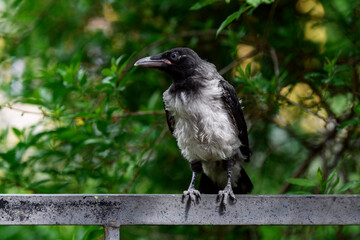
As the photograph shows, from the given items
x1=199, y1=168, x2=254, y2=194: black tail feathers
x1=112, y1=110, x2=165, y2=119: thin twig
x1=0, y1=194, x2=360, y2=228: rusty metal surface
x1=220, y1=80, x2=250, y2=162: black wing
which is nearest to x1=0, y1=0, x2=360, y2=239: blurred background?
x1=112, y1=110, x2=165, y2=119: thin twig

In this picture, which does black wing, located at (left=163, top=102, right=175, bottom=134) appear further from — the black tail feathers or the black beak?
the black tail feathers

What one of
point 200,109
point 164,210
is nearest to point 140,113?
A: point 200,109

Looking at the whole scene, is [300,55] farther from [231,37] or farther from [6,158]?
[6,158]

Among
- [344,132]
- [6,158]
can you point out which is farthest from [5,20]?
[344,132]

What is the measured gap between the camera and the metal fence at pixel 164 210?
1.64 meters

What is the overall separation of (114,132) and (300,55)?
158 centimetres

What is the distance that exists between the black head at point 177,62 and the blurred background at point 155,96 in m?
0.21

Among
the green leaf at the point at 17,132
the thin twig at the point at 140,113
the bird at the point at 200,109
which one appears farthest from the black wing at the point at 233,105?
the green leaf at the point at 17,132

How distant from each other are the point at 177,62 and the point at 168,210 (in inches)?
47.8

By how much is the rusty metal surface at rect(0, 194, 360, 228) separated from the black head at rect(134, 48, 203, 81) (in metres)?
1.12

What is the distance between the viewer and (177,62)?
8.96ft

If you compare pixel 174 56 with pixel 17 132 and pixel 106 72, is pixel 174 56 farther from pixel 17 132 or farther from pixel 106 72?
pixel 17 132

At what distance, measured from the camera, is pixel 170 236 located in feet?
12.1

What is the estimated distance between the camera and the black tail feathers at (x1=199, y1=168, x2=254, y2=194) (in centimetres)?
300
